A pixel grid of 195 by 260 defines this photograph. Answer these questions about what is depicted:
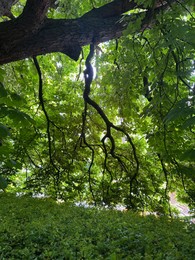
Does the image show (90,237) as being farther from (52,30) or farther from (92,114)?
(92,114)

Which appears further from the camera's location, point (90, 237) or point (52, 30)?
point (52, 30)

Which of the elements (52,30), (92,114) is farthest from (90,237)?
(92,114)

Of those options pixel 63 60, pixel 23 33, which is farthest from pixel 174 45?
pixel 63 60

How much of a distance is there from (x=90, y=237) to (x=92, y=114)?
328 cm

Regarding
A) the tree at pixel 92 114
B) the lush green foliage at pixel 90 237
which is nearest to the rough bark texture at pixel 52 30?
the tree at pixel 92 114

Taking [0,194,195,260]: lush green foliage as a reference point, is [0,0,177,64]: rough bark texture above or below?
above

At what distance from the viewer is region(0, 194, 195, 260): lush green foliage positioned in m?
2.29

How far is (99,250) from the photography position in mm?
2408

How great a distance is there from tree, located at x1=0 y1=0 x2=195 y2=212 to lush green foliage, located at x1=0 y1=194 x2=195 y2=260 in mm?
935

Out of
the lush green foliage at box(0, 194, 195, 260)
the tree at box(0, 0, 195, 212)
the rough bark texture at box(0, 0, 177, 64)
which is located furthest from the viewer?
the tree at box(0, 0, 195, 212)

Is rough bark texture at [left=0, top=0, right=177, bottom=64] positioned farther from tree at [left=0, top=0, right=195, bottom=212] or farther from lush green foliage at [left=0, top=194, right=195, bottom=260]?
lush green foliage at [left=0, top=194, right=195, bottom=260]

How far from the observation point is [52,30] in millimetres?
3037

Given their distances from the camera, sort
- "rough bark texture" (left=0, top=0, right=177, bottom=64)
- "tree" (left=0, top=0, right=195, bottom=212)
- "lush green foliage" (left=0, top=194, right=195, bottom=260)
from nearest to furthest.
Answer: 1. "lush green foliage" (left=0, top=194, right=195, bottom=260)
2. "rough bark texture" (left=0, top=0, right=177, bottom=64)
3. "tree" (left=0, top=0, right=195, bottom=212)

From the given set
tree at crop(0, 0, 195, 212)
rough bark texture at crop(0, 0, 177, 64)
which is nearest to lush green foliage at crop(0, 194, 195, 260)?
tree at crop(0, 0, 195, 212)
